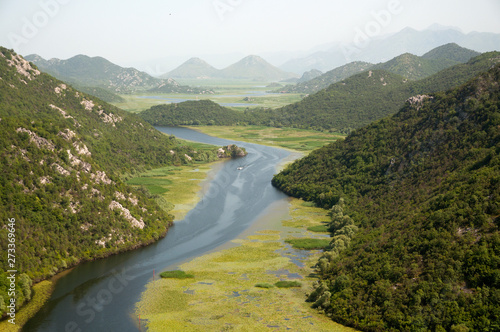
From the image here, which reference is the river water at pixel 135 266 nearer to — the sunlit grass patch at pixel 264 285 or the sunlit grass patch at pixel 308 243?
the sunlit grass patch at pixel 308 243

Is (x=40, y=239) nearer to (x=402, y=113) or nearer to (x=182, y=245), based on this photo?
(x=182, y=245)

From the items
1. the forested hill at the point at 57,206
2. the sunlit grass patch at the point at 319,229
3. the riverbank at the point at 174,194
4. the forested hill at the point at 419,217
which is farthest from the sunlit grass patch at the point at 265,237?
the riverbank at the point at 174,194

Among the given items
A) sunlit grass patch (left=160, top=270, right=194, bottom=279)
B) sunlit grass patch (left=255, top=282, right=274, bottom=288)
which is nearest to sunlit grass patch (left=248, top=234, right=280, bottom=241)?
sunlit grass patch (left=160, top=270, right=194, bottom=279)

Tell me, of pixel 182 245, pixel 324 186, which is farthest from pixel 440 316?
pixel 324 186

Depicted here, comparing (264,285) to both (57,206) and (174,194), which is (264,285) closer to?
(57,206)

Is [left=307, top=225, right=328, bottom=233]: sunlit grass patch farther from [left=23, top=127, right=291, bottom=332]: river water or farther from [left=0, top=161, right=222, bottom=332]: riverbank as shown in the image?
[left=0, top=161, right=222, bottom=332]: riverbank
